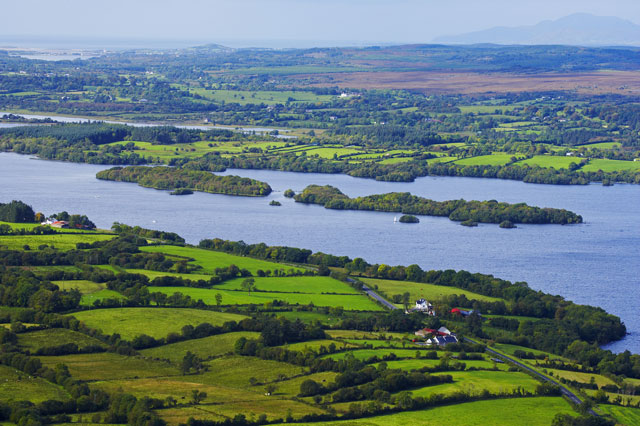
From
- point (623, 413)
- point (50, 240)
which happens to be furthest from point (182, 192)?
point (623, 413)

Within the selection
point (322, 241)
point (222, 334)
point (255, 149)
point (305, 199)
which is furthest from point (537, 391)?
point (255, 149)

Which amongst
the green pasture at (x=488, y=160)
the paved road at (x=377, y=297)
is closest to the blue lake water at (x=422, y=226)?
the green pasture at (x=488, y=160)

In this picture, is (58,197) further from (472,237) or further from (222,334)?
(222,334)

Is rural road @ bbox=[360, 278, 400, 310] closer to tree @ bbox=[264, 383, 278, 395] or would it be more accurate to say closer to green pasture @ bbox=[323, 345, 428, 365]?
green pasture @ bbox=[323, 345, 428, 365]

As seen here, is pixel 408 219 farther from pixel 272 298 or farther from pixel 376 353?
pixel 376 353

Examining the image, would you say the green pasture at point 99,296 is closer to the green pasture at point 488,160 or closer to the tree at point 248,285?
the tree at point 248,285

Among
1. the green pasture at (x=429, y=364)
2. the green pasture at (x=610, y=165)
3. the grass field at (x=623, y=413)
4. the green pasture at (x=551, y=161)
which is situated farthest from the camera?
the green pasture at (x=551, y=161)

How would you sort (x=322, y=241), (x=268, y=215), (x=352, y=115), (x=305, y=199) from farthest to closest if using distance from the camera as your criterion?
1. (x=352, y=115)
2. (x=305, y=199)
3. (x=268, y=215)
4. (x=322, y=241)
